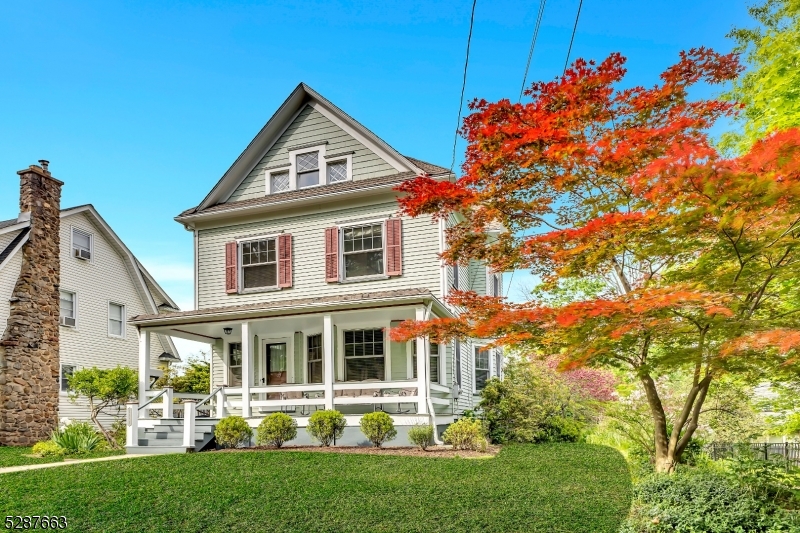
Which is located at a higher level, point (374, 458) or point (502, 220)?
point (502, 220)

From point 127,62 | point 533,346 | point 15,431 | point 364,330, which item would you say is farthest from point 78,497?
point 127,62

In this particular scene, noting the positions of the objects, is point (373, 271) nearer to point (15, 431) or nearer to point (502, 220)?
Result: point (502, 220)

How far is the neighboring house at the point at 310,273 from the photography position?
48.0 feet

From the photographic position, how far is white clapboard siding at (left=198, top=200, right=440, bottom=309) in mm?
15234

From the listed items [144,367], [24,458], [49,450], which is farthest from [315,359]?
[24,458]

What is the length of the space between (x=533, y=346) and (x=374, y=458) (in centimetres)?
373

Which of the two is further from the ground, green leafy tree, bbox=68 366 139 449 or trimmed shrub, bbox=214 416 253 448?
green leafy tree, bbox=68 366 139 449

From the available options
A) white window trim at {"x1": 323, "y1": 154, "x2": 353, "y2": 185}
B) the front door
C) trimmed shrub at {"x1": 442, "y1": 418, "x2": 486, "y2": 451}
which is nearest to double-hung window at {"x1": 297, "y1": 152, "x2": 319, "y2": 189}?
white window trim at {"x1": 323, "y1": 154, "x2": 353, "y2": 185}

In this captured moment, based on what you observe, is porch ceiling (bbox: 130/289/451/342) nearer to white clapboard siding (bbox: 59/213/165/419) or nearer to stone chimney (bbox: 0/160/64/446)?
stone chimney (bbox: 0/160/64/446)

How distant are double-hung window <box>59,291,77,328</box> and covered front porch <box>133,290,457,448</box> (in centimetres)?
698

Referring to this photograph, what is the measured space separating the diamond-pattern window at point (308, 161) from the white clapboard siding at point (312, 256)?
4.46 feet

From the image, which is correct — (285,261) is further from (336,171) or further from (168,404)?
(168,404)

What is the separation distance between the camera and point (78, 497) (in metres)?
7.67

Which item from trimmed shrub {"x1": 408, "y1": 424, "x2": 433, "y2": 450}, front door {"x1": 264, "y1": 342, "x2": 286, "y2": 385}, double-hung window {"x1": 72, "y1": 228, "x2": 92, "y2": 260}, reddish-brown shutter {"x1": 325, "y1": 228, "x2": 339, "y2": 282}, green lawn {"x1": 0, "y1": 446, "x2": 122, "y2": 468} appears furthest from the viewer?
double-hung window {"x1": 72, "y1": 228, "x2": 92, "y2": 260}
